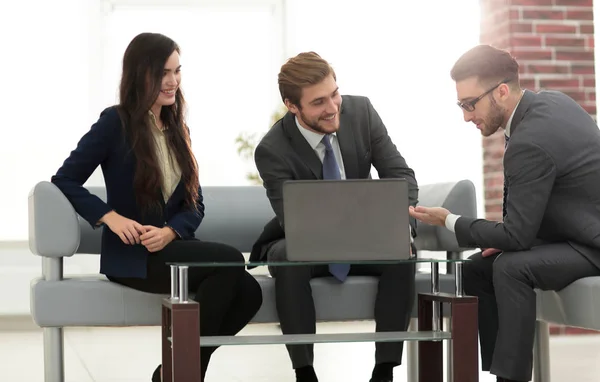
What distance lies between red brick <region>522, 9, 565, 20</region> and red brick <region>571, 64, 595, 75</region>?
29cm

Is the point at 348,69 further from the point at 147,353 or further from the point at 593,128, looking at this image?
the point at 593,128

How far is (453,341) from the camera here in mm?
2414

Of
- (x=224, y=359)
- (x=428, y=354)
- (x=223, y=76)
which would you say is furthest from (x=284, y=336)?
(x=223, y=76)

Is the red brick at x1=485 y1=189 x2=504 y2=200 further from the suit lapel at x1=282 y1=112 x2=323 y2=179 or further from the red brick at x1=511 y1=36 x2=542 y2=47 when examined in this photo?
the suit lapel at x1=282 y1=112 x2=323 y2=179

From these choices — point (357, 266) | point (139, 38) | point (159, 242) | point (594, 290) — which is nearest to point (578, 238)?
point (594, 290)

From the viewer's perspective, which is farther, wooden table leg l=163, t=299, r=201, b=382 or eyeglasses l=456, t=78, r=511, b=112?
eyeglasses l=456, t=78, r=511, b=112

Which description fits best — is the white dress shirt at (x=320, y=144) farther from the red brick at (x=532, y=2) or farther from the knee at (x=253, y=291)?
the red brick at (x=532, y=2)

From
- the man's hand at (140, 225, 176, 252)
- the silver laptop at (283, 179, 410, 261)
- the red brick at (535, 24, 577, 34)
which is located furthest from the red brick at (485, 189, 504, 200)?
the silver laptop at (283, 179, 410, 261)

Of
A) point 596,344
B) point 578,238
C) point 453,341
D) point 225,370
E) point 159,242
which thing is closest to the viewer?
point 453,341

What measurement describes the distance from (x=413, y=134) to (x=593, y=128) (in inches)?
145

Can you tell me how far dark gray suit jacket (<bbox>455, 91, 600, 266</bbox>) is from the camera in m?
2.53

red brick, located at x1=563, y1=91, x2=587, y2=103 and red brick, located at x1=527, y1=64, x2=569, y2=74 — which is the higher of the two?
red brick, located at x1=527, y1=64, x2=569, y2=74

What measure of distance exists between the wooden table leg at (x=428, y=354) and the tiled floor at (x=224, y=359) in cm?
98

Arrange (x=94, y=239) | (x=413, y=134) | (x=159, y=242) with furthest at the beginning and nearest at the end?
1. (x=413, y=134)
2. (x=94, y=239)
3. (x=159, y=242)
